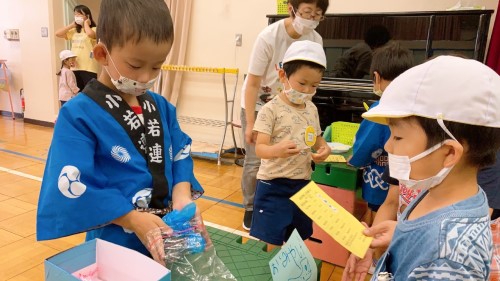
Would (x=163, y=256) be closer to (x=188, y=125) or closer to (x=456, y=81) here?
(x=456, y=81)

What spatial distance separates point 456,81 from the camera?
606mm

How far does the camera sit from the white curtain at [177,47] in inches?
169

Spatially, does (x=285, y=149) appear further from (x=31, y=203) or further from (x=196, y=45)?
(x=196, y=45)

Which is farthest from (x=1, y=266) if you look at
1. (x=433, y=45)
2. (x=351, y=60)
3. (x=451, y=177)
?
(x=433, y=45)

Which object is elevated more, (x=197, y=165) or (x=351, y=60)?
(x=351, y=60)

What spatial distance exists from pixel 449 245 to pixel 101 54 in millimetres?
824

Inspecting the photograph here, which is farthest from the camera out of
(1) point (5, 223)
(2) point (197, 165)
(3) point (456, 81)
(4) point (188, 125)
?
(4) point (188, 125)

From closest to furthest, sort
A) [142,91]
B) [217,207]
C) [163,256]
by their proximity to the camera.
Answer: [163,256], [142,91], [217,207]

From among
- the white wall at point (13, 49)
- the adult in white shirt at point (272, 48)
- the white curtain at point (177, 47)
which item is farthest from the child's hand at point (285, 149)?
the white wall at point (13, 49)

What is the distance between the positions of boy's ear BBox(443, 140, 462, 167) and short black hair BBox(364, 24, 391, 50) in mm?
2648

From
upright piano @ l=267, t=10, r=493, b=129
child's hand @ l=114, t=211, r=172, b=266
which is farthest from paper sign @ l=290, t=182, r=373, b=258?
upright piano @ l=267, t=10, r=493, b=129

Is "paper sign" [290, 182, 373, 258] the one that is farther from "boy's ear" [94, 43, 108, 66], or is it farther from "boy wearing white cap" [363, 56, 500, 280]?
"boy's ear" [94, 43, 108, 66]

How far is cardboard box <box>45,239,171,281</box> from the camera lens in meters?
0.68

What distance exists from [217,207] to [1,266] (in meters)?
1.36
